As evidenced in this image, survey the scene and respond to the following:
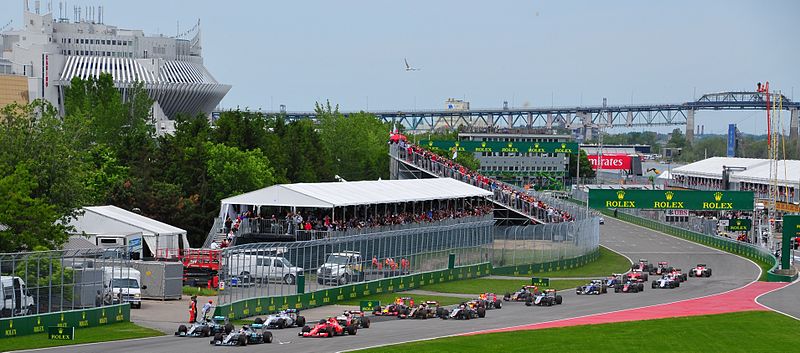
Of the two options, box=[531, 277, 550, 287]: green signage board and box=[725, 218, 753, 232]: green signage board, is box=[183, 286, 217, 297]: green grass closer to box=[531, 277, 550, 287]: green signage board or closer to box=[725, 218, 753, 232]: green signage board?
box=[531, 277, 550, 287]: green signage board

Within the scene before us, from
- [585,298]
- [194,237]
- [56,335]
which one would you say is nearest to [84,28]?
[194,237]

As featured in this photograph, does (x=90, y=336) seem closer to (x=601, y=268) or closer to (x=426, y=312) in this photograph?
(x=426, y=312)

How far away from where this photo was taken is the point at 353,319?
5091 centimetres

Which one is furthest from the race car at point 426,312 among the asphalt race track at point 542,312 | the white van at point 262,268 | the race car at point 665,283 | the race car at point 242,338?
the race car at point 665,283

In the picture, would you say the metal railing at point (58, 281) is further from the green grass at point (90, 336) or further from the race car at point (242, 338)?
the race car at point (242, 338)

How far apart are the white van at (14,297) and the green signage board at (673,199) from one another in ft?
264

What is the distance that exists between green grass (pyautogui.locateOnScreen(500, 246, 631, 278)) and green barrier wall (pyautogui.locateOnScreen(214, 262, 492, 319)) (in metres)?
6.39

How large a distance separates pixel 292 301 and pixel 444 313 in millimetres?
6998

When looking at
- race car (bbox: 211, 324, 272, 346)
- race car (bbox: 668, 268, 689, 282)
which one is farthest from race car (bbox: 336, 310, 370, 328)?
race car (bbox: 668, 268, 689, 282)

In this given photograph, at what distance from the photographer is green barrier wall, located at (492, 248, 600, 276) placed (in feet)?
282

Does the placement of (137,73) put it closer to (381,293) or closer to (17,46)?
(17,46)

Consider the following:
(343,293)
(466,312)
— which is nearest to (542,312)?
(466,312)

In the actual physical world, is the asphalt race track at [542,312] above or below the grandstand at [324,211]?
below

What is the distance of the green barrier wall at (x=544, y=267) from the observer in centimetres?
8594
